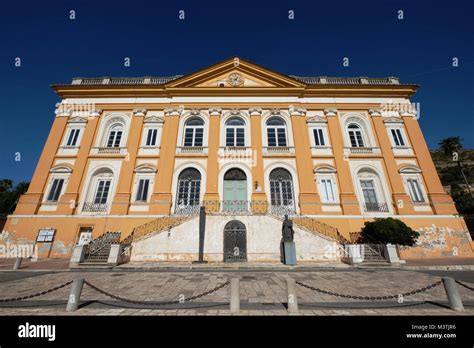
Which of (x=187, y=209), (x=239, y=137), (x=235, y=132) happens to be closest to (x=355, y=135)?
(x=239, y=137)

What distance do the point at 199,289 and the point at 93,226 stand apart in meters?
12.0

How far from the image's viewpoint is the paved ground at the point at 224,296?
4445 mm

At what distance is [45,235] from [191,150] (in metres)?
11.4

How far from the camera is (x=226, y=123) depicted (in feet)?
61.3

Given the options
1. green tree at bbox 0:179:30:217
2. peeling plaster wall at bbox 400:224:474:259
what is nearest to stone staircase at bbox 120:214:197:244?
peeling plaster wall at bbox 400:224:474:259

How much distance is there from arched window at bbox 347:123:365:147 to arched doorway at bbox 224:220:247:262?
12.8m

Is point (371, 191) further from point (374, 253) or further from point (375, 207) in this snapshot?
point (374, 253)

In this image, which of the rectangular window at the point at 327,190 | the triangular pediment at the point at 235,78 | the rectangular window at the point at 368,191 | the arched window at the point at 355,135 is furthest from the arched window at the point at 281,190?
the triangular pediment at the point at 235,78

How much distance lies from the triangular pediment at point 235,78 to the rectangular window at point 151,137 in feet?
15.0

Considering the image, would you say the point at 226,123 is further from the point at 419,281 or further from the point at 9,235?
the point at 9,235

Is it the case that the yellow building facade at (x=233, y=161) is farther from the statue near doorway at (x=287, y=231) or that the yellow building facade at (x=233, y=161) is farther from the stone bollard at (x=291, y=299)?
the stone bollard at (x=291, y=299)

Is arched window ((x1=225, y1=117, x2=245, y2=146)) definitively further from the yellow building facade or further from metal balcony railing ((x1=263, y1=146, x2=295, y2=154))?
metal balcony railing ((x1=263, y1=146, x2=295, y2=154))

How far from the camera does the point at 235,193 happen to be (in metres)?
16.2

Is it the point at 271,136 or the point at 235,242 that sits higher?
the point at 271,136
